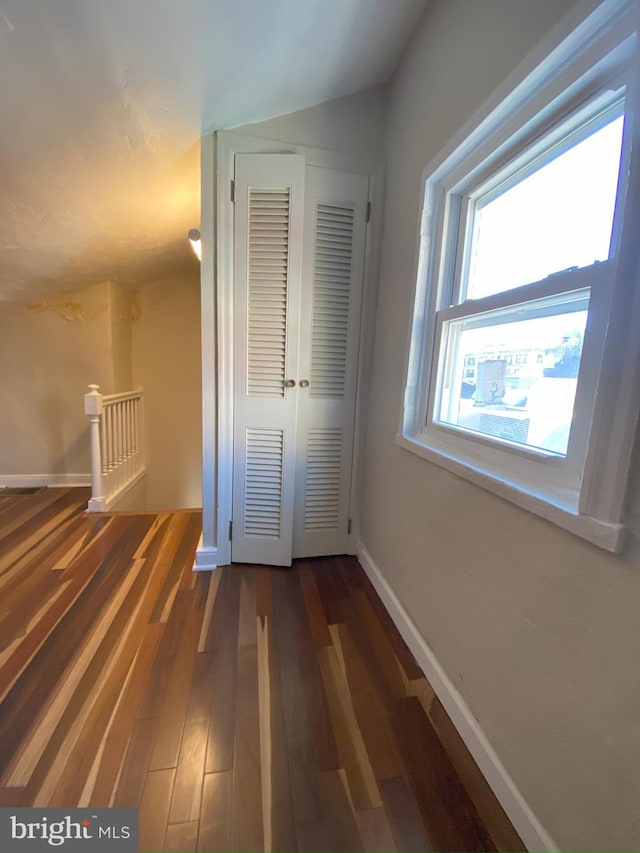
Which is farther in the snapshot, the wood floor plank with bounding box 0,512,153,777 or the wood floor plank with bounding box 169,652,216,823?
the wood floor plank with bounding box 0,512,153,777

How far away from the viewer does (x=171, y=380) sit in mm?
3625

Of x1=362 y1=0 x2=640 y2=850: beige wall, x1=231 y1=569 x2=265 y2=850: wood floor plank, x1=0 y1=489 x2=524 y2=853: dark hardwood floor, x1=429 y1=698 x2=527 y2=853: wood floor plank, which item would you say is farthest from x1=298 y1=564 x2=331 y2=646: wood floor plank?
x1=429 y1=698 x2=527 y2=853: wood floor plank

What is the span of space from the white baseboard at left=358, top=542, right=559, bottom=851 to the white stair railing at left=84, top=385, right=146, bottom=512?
2.29 meters

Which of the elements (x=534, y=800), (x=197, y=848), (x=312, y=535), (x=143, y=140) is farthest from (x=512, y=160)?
(x=197, y=848)

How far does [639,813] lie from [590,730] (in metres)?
0.11

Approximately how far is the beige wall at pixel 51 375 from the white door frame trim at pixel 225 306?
1896 mm

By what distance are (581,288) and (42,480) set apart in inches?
153

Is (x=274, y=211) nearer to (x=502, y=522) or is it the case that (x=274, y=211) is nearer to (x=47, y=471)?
(x=502, y=522)

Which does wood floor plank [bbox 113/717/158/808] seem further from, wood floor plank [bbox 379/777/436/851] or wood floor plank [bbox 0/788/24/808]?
wood floor plank [bbox 379/777/436/851]

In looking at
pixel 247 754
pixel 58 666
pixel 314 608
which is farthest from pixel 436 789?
pixel 58 666

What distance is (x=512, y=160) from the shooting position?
3.34 ft

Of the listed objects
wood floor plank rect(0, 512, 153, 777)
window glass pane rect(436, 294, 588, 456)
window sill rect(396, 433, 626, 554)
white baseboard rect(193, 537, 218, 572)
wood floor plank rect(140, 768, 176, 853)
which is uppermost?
window glass pane rect(436, 294, 588, 456)

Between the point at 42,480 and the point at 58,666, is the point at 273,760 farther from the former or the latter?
the point at 42,480

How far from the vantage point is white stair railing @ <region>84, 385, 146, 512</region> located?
254 cm
